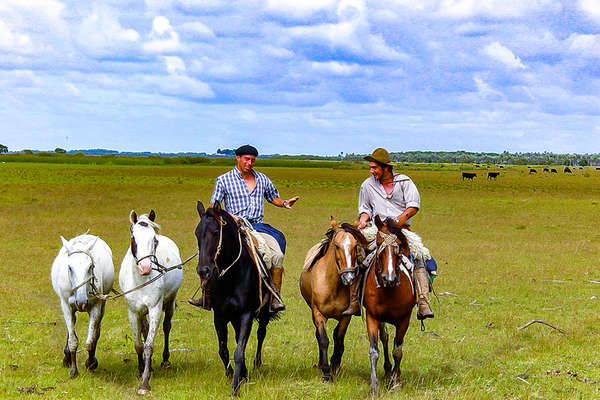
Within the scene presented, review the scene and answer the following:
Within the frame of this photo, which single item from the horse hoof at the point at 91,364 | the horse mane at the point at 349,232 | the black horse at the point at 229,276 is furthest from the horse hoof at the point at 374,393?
the horse hoof at the point at 91,364

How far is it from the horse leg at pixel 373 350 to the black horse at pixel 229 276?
1437mm

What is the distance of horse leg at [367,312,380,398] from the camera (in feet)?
24.3

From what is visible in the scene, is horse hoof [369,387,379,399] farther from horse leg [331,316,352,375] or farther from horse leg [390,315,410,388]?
horse leg [331,316,352,375]

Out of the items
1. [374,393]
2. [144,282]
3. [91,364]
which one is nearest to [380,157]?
[374,393]

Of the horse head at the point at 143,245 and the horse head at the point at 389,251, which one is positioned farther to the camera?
the horse head at the point at 143,245

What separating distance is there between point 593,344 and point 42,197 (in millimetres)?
34629

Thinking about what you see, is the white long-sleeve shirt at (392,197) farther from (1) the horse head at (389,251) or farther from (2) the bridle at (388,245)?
(2) the bridle at (388,245)

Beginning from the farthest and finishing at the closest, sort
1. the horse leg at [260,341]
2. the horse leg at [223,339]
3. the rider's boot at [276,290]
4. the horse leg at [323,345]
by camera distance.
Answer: the horse leg at [260,341] → the rider's boot at [276,290] → the horse leg at [223,339] → the horse leg at [323,345]

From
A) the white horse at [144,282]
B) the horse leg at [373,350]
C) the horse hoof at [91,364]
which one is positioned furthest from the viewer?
the horse hoof at [91,364]

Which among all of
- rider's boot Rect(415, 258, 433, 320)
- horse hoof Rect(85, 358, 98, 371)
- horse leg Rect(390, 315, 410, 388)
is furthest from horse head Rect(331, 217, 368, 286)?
horse hoof Rect(85, 358, 98, 371)

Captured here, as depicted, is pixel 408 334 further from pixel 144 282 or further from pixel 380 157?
pixel 144 282

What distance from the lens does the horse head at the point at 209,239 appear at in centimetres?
705

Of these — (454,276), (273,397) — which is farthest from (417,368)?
(454,276)

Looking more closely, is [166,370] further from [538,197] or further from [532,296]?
[538,197]
